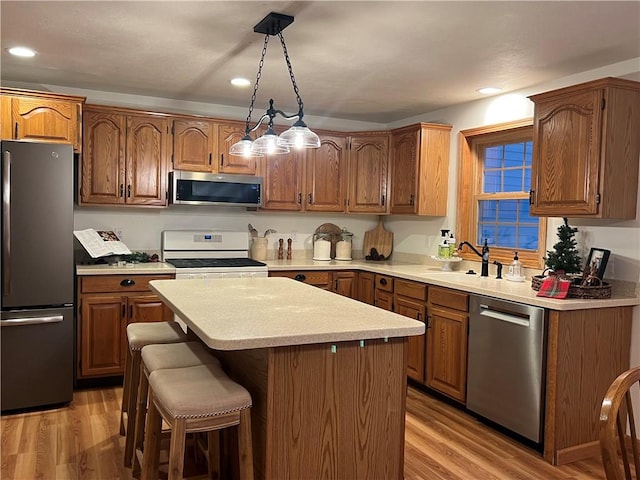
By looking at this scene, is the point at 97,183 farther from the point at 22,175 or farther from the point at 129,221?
the point at 22,175

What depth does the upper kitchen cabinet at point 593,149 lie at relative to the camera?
310 centimetres

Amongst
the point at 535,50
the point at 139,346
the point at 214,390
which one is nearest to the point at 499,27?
the point at 535,50

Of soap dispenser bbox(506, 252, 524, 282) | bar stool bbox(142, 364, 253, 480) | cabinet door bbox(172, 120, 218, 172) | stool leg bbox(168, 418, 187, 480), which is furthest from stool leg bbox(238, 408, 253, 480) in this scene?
cabinet door bbox(172, 120, 218, 172)

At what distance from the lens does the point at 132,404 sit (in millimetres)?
2869

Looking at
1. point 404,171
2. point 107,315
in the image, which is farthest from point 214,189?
point 404,171

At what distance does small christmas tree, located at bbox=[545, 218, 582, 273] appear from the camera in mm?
3348

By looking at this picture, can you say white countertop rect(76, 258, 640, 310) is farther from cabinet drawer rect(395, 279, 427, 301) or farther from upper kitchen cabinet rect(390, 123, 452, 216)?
upper kitchen cabinet rect(390, 123, 452, 216)

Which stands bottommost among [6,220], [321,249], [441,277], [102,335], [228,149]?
[102,335]

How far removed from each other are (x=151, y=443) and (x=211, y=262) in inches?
97.4

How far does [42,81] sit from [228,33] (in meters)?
2.04

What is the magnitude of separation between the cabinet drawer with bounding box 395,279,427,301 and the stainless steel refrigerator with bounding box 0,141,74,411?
2.37 m

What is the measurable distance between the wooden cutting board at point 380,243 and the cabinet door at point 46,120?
2.86 m

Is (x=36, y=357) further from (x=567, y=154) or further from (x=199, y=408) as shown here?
(x=567, y=154)

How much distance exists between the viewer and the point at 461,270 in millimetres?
4578
